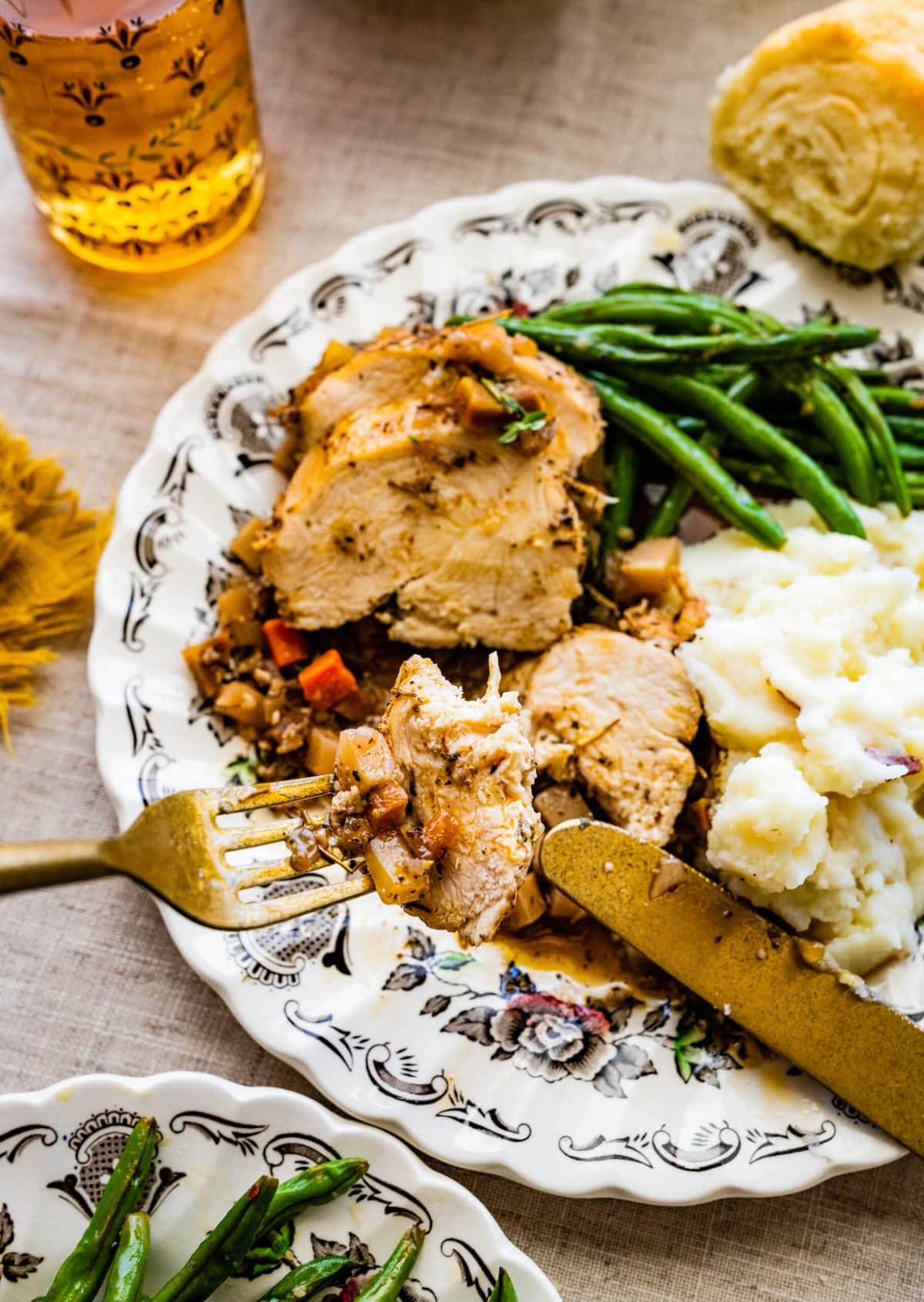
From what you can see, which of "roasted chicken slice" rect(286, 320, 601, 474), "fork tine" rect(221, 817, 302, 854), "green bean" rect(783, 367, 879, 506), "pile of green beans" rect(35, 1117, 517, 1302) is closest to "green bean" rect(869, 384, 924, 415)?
"green bean" rect(783, 367, 879, 506)

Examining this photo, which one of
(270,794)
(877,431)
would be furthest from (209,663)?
(877,431)

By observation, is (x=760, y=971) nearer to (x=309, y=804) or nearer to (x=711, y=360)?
(x=309, y=804)

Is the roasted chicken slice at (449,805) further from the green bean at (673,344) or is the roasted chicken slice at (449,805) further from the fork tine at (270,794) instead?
the green bean at (673,344)

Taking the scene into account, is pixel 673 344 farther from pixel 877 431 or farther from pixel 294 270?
pixel 294 270

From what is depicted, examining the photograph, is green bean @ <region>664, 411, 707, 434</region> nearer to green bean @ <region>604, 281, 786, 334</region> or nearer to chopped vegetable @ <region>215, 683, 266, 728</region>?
green bean @ <region>604, 281, 786, 334</region>

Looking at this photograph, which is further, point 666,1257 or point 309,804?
point 309,804

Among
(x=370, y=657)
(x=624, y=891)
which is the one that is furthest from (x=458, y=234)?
(x=624, y=891)
